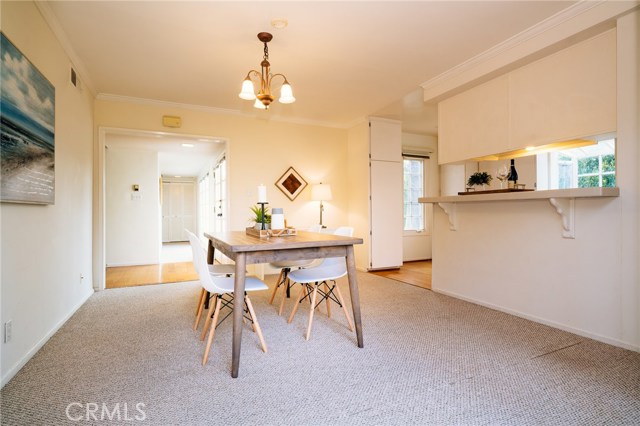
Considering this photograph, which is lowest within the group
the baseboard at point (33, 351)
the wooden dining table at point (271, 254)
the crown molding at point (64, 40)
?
the baseboard at point (33, 351)

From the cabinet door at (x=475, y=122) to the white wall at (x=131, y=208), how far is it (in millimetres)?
5433

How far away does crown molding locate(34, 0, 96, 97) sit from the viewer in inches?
92.7

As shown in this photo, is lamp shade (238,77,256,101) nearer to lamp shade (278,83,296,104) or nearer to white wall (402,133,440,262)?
lamp shade (278,83,296,104)

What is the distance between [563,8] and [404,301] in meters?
2.89

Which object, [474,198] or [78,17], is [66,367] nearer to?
[78,17]

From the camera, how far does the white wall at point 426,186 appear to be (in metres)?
6.30

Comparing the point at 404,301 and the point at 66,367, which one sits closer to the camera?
the point at 66,367

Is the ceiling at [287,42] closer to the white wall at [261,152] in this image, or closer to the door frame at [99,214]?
the white wall at [261,152]

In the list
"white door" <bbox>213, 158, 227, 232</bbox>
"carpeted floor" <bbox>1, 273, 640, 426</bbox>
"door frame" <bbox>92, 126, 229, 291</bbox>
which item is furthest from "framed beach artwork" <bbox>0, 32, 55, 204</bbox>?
"white door" <bbox>213, 158, 227, 232</bbox>

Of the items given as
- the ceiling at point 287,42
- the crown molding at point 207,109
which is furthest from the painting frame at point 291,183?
the ceiling at point 287,42

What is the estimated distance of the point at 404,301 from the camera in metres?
3.51

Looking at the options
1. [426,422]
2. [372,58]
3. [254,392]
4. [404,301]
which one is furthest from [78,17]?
[404,301]

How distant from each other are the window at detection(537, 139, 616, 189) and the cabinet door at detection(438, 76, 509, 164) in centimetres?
142

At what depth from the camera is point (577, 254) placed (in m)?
2.54
